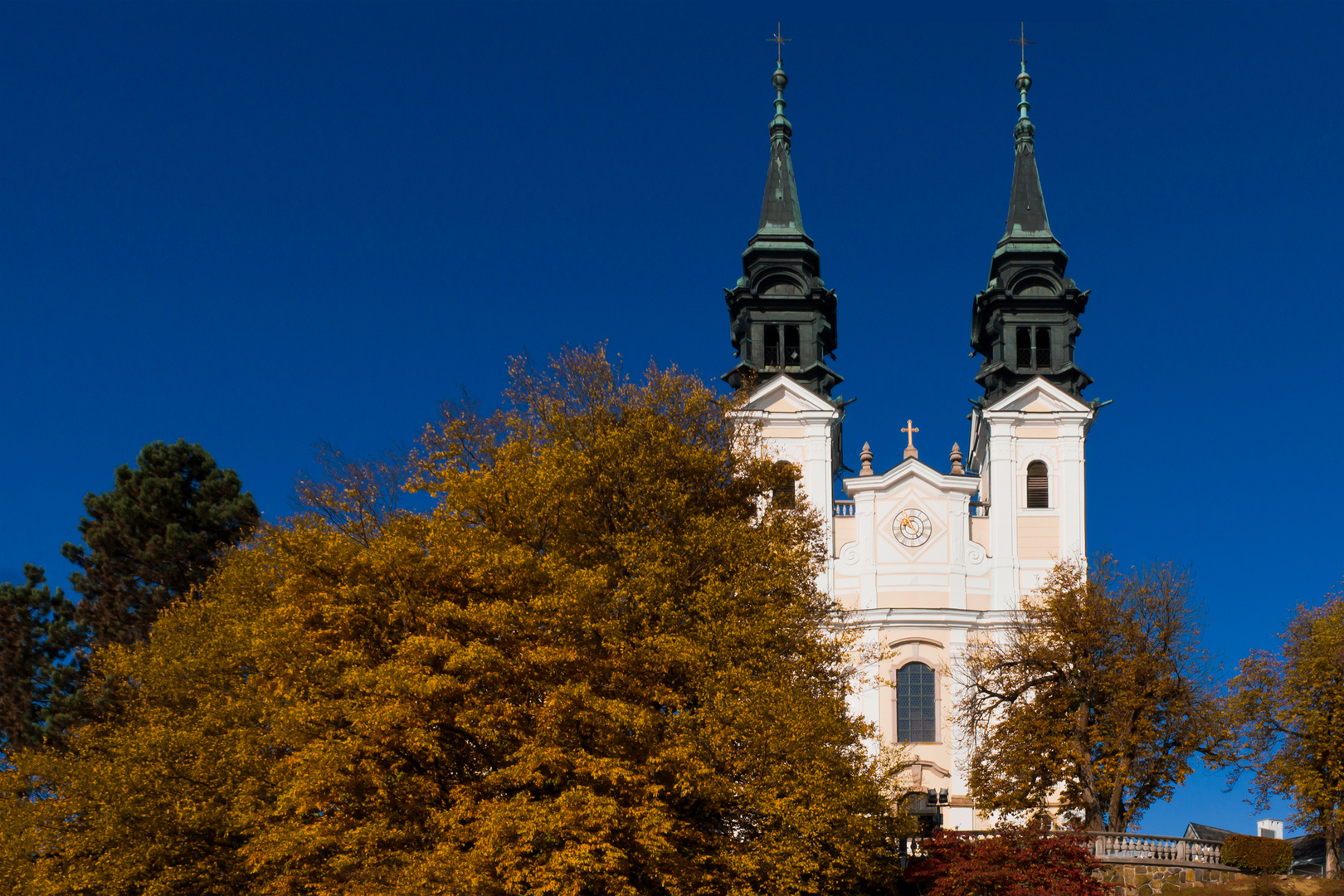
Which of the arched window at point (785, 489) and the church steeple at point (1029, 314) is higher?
the church steeple at point (1029, 314)

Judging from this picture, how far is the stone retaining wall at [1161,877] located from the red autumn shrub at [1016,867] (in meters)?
0.67

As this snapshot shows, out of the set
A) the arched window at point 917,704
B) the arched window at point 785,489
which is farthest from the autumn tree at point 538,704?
the arched window at point 917,704

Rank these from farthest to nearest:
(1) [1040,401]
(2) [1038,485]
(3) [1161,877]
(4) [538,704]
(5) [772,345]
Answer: (5) [772,345] < (1) [1040,401] < (2) [1038,485] < (3) [1161,877] < (4) [538,704]

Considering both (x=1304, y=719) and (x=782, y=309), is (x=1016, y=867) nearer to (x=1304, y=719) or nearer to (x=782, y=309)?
(x=1304, y=719)

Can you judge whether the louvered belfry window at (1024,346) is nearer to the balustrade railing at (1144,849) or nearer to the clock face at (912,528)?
the clock face at (912,528)

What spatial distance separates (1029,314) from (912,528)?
28.2ft

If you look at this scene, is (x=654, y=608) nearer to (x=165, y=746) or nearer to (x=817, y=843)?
(x=817, y=843)

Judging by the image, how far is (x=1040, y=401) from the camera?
42.8m

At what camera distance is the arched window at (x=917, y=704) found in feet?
132

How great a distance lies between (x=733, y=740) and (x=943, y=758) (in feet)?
72.3

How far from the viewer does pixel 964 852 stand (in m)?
23.2

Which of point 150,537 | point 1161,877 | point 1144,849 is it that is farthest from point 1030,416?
point 150,537

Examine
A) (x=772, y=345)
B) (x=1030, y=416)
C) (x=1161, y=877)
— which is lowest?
(x=1161, y=877)

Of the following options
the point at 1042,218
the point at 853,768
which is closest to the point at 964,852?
the point at 853,768
